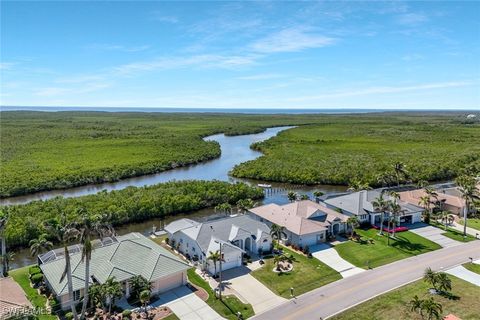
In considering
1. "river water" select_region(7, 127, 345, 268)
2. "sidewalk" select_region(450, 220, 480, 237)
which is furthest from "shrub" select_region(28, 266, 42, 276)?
"sidewalk" select_region(450, 220, 480, 237)

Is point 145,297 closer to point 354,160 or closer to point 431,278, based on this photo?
point 431,278

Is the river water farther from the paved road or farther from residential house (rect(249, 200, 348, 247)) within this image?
the paved road

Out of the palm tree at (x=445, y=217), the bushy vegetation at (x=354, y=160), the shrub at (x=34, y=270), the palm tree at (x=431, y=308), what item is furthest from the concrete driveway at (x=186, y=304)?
the bushy vegetation at (x=354, y=160)

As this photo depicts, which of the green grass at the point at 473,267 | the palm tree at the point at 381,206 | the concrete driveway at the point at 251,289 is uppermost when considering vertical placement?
the palm tree at the point at 381,206

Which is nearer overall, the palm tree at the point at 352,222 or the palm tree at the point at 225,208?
the palm tree at the point at 352,222

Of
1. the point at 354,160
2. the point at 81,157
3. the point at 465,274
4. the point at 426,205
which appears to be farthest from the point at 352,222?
the point at 81,157

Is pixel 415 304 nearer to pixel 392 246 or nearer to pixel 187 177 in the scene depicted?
pixel 392 246

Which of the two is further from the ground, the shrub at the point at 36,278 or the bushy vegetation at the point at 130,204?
the bushy vegetation at the point at 130,204

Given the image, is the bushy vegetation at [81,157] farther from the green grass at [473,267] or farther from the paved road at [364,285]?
the green grass at [473,267]

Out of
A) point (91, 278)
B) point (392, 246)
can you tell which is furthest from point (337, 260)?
point (91, 278)
